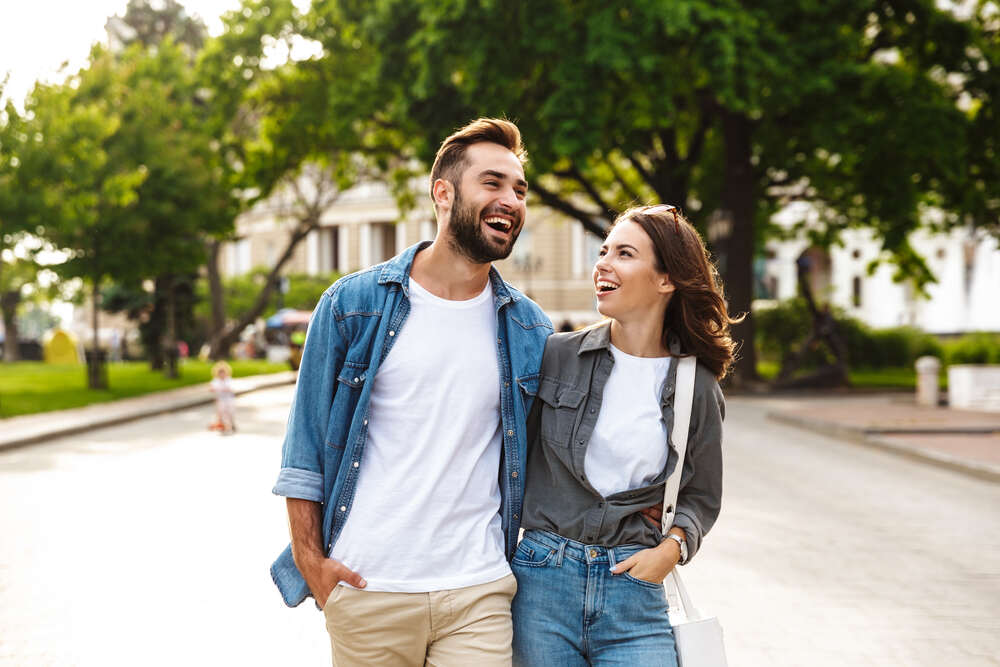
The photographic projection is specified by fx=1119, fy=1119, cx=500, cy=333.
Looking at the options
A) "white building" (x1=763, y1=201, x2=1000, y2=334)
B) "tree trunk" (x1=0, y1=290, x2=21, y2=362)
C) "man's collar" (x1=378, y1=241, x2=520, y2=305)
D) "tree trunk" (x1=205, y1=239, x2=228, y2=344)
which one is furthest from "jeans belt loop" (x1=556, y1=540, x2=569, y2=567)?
"tree trunk" (x1=0, y1=290, x2=21, y2=362)

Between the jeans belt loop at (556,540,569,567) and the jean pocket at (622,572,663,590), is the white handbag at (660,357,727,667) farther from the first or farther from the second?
the jeans belt loop at (556,540,569,567)

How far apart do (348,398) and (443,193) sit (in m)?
0.60

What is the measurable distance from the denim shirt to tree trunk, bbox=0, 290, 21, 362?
49.0 m

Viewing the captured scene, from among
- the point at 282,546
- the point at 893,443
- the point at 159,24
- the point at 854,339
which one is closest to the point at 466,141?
the point at 282,546

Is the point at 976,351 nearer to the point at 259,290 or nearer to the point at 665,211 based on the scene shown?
the point at 665,211

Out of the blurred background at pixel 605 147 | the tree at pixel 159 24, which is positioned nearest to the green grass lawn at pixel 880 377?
the blurred background at pixel 605 147

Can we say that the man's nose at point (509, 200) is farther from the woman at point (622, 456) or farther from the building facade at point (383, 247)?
the building facade at point (383, 247)

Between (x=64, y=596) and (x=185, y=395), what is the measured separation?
18.9m

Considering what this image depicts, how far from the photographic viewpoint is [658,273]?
3.05 m

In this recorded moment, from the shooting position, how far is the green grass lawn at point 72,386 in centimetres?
2098

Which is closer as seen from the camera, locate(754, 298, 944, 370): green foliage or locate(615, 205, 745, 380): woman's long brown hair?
locate(615, 205, 745, 380): woman's long brown hair

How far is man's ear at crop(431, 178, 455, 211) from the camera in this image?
9.74 feet

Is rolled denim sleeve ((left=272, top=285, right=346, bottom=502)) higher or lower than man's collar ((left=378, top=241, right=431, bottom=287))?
lower

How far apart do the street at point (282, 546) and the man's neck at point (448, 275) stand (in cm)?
270
